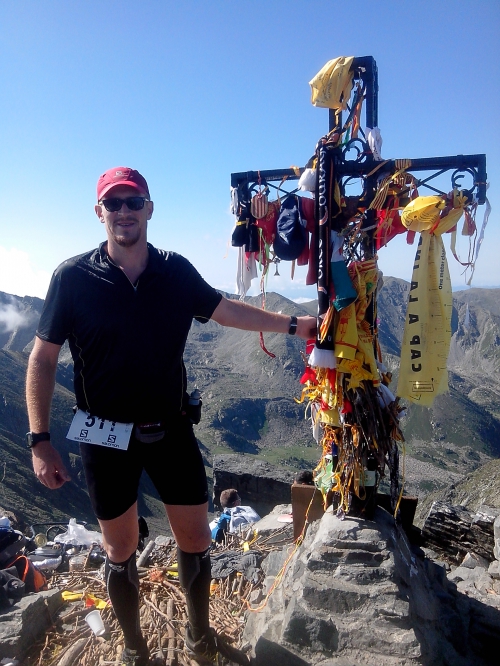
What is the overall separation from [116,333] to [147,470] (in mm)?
1018

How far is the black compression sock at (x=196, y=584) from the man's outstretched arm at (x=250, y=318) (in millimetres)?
1850

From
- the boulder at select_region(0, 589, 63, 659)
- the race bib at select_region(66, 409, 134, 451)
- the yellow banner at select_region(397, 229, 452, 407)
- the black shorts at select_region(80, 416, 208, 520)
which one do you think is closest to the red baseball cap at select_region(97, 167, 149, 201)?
the race bib at select_region(66, 409, 134, 451)

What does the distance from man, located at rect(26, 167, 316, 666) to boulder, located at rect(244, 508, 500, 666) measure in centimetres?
83

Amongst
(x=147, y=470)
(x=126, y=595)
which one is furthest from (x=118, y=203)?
(x=126, y=595)

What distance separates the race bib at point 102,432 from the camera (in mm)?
3566

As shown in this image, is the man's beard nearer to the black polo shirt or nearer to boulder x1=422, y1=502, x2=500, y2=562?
the black polo shirt

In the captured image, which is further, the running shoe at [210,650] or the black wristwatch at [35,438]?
the running shoe at [210,650]

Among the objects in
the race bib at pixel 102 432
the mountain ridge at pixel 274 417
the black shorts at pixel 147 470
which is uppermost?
the race bib at pixel 102 432

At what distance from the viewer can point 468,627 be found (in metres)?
4.41

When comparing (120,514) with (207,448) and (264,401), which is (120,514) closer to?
(207,448)

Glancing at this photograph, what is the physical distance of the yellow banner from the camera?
13.4 feet

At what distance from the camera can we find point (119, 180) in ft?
11.9

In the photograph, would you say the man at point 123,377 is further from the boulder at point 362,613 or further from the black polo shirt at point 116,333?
the boulder at point 362,613

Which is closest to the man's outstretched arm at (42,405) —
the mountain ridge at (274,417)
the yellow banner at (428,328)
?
the yellow banner at (428,328)
